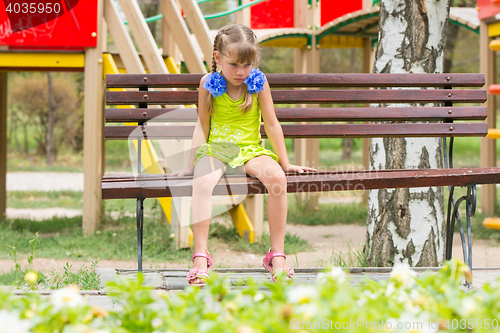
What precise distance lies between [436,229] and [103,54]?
3.75 m

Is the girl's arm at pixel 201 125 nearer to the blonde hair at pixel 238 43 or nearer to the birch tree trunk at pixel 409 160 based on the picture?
the blonde hair at pixel 238 43

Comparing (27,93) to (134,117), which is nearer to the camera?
(134,117)

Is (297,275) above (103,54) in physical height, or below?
below

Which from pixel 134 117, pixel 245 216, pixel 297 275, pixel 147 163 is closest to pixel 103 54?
pixel 147 163

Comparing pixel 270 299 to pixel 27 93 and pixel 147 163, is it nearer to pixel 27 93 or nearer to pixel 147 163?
A: pixel 147 163

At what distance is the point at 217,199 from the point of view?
5000 millimetres

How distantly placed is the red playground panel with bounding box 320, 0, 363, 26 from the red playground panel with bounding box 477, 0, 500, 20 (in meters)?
1.84

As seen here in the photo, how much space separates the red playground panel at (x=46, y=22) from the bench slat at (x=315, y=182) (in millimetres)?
3284

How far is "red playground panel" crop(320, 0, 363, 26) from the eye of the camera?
25.6 ft

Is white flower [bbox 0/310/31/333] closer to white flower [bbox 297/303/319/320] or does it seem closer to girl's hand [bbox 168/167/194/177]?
white flower [bbox 297/303/319/320]

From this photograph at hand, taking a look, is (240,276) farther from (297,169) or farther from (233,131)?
(233,131)

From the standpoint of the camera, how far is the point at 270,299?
133 centimetres

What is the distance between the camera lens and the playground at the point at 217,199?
1310 millimetres

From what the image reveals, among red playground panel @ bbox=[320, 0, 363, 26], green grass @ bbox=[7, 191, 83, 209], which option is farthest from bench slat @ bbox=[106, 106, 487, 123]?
green grass @ bbox=[7, 191, 83, 209]
